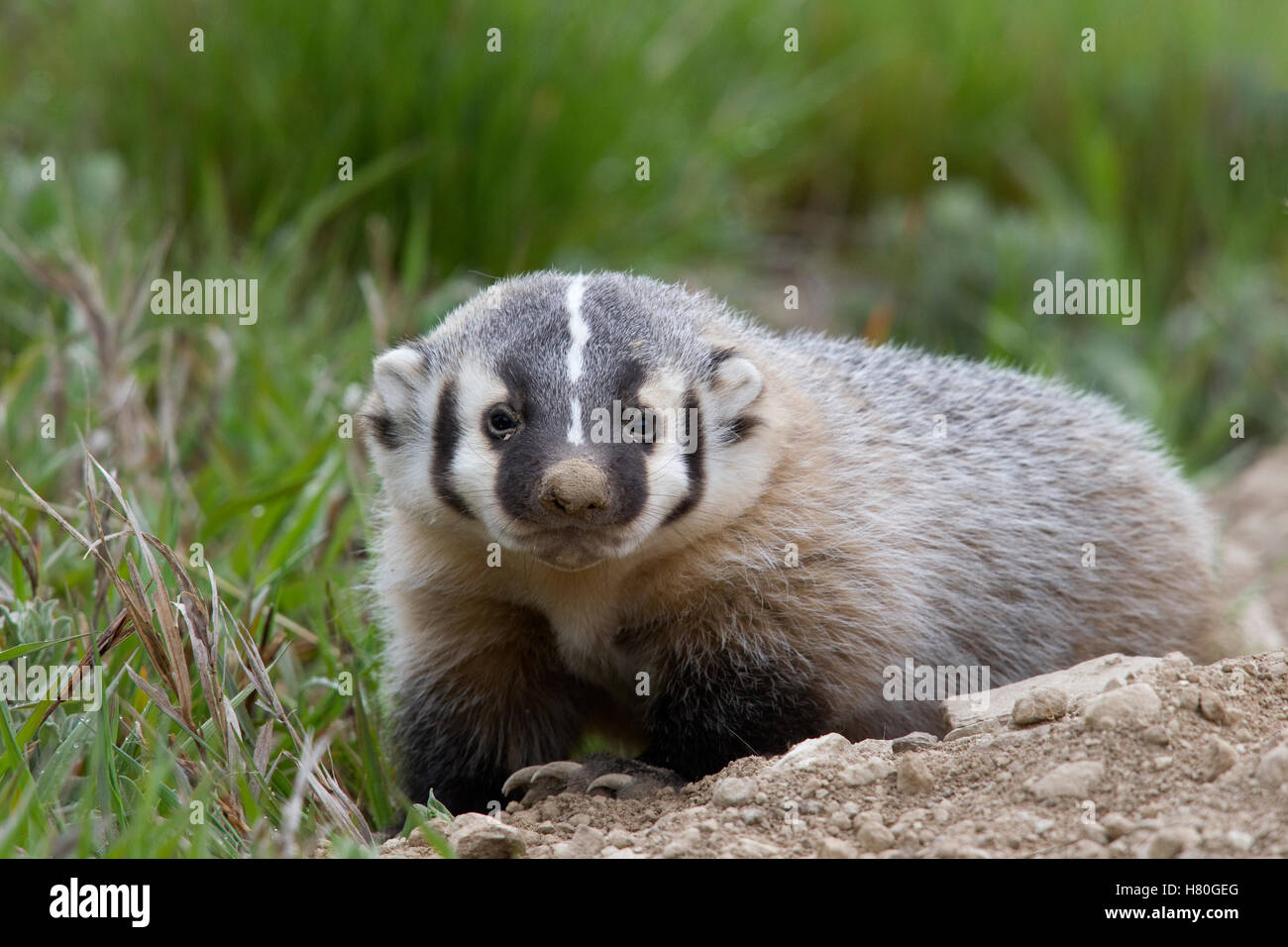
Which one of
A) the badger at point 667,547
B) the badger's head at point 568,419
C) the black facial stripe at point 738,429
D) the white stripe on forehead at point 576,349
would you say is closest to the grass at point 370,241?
the badger at point 667,547

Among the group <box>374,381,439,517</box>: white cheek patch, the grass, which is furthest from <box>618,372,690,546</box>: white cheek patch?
the grass

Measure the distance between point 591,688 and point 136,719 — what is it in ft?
4.19

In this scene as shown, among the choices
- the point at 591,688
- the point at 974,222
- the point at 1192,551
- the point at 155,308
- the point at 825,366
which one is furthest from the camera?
the point at 974,222

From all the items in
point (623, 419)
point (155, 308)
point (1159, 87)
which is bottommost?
point (623, 419)

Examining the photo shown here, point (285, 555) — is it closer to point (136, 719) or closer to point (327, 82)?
point (136, 719)

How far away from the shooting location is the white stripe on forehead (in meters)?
3.33

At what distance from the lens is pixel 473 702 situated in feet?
13.0

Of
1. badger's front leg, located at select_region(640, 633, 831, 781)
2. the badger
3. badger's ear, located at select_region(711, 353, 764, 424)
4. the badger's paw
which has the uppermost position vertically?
badger's ear, located at select_region(711, 353, 764, 424)

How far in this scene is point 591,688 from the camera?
13.5 ft

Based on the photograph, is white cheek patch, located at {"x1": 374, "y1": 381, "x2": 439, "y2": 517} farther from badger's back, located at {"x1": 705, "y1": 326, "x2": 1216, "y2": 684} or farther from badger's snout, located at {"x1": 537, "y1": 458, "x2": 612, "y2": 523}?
badger's back, located at {"x1": 705, "y1": 326, "x2": 1216, "y2": 684}

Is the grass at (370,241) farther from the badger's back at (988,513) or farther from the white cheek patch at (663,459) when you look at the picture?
the badger's back at (988,513)

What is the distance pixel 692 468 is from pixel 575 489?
48 centimetres

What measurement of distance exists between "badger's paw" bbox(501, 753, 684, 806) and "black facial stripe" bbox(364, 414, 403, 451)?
0.89 metres
